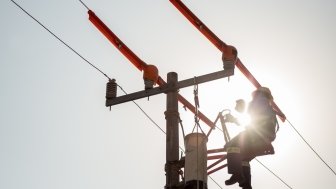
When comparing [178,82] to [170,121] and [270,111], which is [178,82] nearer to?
[170,121]

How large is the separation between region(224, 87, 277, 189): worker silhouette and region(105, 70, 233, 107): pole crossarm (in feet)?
3.09

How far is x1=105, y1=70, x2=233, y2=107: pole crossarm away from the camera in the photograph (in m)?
6.69

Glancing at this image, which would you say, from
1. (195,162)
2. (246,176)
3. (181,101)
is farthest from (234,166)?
(181,101)

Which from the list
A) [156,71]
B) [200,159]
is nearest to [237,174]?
[200,159]

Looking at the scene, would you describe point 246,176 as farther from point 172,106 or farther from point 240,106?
point 172,106

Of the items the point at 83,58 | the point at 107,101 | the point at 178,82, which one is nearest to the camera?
the point at 178,82

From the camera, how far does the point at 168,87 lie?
6.91m

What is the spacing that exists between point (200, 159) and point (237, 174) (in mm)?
793

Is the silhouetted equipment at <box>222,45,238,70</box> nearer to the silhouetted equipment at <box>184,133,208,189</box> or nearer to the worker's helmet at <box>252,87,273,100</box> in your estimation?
the worker's helmet at <box>252,87,273,100</box>

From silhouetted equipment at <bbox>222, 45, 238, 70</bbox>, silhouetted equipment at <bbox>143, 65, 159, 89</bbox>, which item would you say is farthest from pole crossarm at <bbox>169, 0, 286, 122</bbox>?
silhouetted equipment at <bbox>143, 65, 159, 89</bbox>

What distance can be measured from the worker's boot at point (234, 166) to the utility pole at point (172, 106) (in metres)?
0.78

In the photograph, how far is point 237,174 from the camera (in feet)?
19.9

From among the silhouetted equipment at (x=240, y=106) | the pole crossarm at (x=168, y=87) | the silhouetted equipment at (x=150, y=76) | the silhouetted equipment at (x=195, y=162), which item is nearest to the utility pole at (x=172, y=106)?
the pole crossarm at (x=168, y=87)

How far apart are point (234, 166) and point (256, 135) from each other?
0.99 meters
